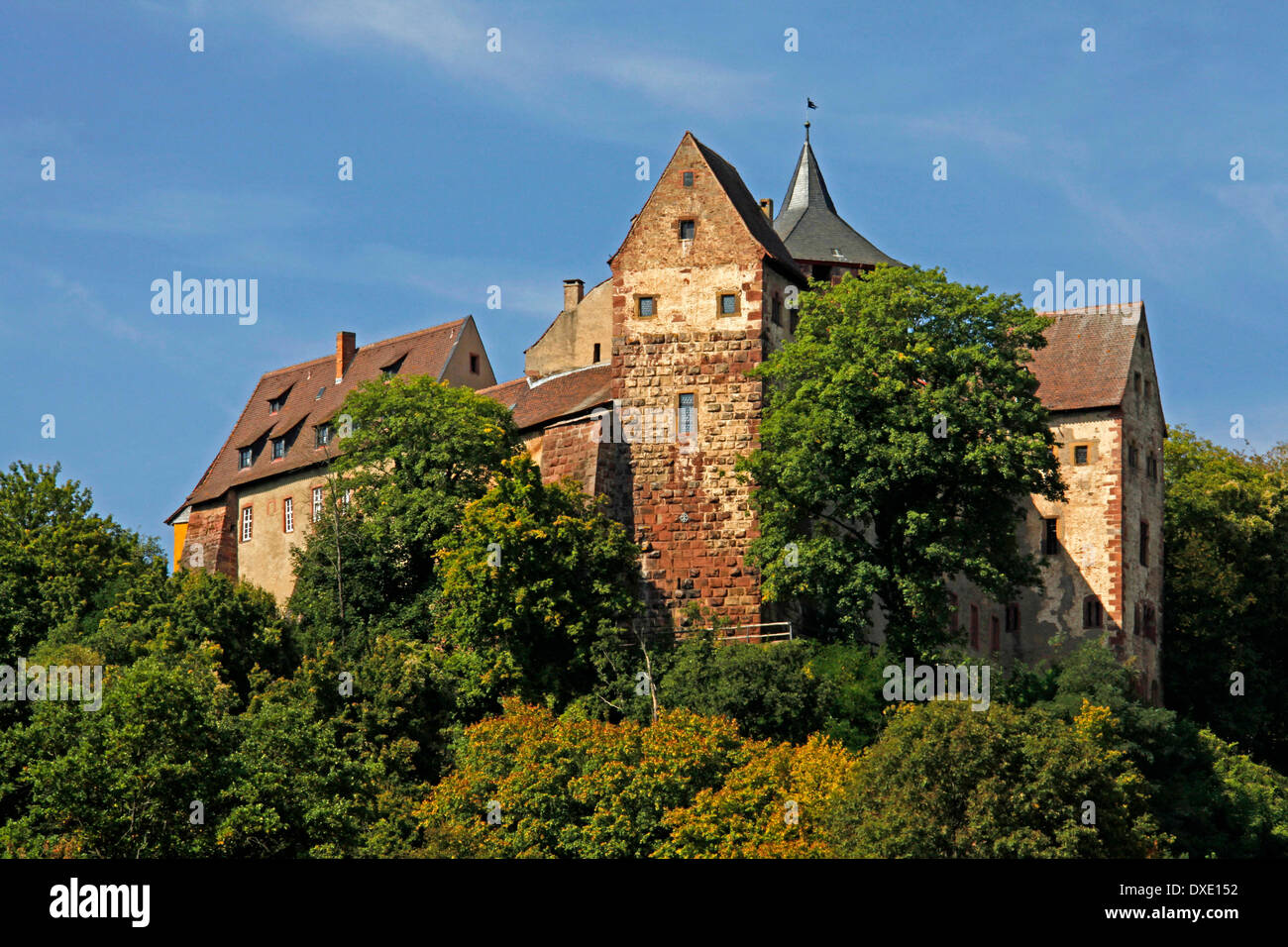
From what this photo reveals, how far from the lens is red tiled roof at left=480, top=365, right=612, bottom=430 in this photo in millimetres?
59031

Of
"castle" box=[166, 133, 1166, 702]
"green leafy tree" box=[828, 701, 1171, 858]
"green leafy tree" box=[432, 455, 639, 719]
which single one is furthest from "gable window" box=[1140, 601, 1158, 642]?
"green leafy tree" box=[828, 701, 1171, 858]

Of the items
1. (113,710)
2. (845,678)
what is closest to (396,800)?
(113,710)

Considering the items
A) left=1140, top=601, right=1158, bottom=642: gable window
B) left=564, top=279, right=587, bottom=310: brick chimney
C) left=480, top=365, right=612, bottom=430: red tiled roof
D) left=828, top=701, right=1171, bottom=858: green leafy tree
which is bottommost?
left=828, top=701, right=1171, bottom=858: green leafy tree

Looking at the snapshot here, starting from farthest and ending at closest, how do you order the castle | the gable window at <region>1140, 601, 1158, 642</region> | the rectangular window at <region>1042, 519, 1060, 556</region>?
the gable window at <region>1140, 601, 1158, 642</region>
the rectangular window at <region>1042, 519, 1060, 556</region>
the castle

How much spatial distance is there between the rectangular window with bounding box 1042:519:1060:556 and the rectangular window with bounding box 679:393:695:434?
15.3m

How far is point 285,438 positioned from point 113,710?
102ft

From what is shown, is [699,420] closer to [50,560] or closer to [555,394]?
[555,394]

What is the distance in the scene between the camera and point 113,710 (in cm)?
4200

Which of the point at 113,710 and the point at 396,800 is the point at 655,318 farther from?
the point at 113,710

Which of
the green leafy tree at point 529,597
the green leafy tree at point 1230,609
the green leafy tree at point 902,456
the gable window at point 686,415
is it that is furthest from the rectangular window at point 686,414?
the green leafy tree at point 1230,609

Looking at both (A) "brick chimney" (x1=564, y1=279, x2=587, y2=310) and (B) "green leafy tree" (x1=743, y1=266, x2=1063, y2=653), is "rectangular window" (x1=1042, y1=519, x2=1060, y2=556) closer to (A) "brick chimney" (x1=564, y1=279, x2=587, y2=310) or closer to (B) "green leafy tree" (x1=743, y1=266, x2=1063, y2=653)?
(B) "green leafy tree" (x1=743, y1=266, x2=1063, y2=653)

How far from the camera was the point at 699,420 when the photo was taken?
55.6 metres

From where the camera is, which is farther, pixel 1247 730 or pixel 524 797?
pixel 1247 730

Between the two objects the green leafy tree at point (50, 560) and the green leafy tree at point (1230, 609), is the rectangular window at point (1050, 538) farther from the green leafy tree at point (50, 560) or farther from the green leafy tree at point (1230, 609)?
Answer: the green leafy tree at point (50, 560)
